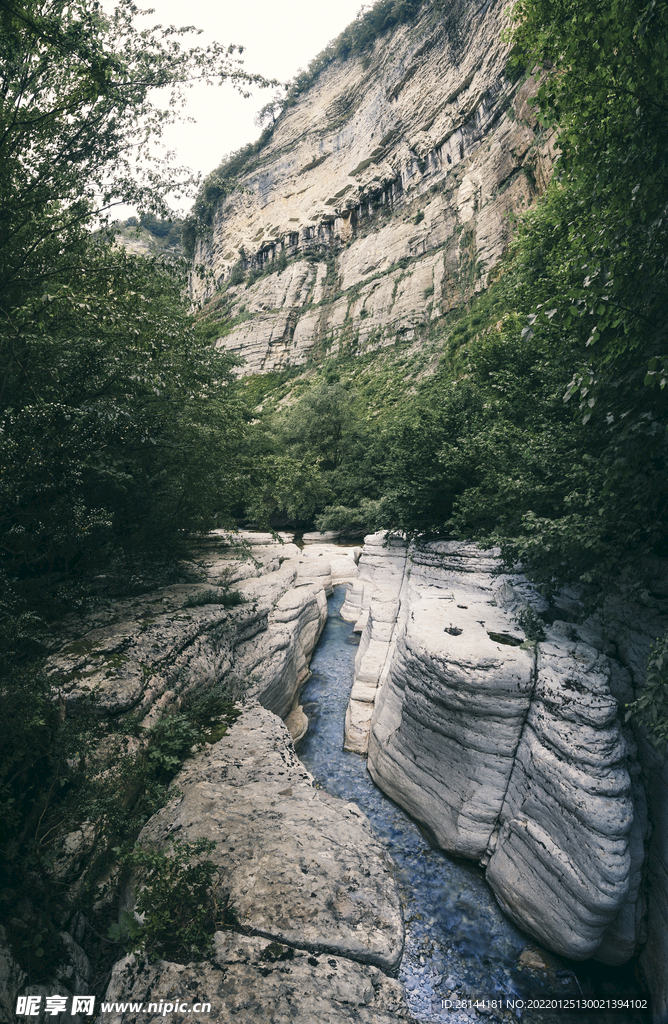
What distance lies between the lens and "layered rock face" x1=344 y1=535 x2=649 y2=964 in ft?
13.9

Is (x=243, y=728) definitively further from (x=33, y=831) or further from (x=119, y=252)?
(x=119, y=252)

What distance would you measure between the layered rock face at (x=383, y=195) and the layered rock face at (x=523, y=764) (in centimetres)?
2915

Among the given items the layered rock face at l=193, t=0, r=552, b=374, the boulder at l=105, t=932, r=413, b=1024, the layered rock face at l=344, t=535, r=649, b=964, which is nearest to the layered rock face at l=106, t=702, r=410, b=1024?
the boulder at l=105, t=932, r=413, b=1024

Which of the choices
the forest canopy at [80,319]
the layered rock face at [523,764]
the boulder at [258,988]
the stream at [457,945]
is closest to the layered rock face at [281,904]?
the boulder at [258,988]

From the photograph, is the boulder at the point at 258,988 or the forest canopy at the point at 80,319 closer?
the boulder at the point at 258,988

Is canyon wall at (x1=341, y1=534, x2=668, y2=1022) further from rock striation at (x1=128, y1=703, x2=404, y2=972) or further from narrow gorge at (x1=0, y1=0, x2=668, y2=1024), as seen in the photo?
rock striation at (x1=128, y1=703, x2=404, y2=972)

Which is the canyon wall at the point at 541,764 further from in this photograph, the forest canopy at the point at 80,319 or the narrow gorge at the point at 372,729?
the forest canopy at the point at 80,319

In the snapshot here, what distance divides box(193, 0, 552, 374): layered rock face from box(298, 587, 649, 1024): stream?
31.6m

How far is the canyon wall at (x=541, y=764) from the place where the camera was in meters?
4.22

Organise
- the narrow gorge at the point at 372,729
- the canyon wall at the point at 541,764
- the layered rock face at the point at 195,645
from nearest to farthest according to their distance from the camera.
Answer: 1. the narrow gorge at the point at 372,729
2. the canyon wall at the point at 541,764
3. the layered rock face at the point at 195,645

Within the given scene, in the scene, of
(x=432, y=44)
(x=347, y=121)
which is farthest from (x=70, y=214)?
(x=347, y=121)

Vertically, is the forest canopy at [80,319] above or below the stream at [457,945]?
above

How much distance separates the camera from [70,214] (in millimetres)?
6348

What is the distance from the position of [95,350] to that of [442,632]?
21.7 feet
